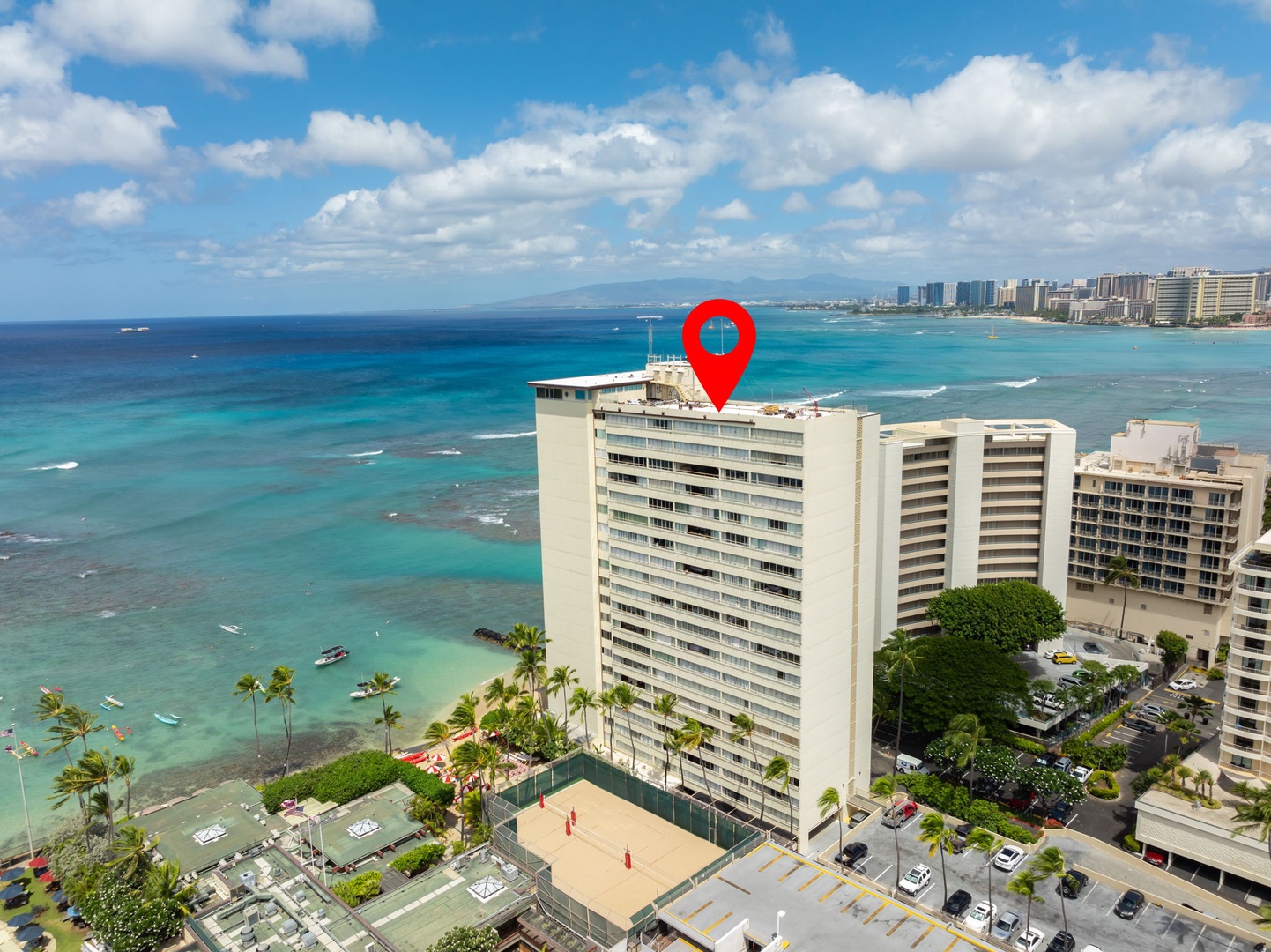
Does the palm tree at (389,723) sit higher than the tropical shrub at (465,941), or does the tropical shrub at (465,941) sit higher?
the tropical shrub at (465,941)

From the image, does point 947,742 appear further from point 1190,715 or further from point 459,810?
point 459,810

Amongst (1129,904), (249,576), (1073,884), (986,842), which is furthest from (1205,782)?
(249,576)

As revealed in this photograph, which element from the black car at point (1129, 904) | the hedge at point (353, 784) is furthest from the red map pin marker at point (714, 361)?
the black car at point (1129, 904)

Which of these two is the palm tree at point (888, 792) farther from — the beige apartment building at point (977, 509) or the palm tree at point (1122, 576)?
the palm tree at point (1122, 576)

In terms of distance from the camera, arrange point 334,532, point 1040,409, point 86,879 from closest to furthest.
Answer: point 86,879 < point 334,532 < point 1040,409

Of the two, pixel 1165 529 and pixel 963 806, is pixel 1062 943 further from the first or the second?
pixel 1165 529

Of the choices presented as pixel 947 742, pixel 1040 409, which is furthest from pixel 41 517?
pixel 1040 409
